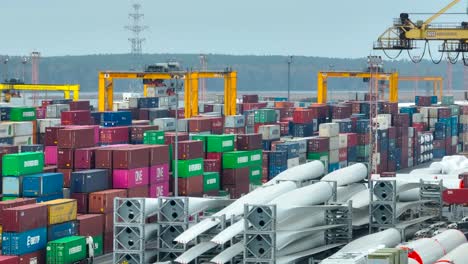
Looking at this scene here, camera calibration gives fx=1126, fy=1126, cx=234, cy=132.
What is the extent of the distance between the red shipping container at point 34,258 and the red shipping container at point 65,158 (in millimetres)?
13613

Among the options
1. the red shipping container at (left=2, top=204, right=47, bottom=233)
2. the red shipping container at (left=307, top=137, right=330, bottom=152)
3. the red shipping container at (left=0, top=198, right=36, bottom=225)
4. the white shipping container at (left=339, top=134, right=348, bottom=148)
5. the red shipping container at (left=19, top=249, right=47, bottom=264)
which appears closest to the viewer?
the red shipping container at (left=2, top=204, right=47, bottom=233)

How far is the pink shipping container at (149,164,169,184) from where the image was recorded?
270 ft

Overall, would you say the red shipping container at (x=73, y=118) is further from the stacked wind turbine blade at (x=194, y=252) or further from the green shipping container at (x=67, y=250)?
the stacked wind turbine blade at (x=194, y=252)

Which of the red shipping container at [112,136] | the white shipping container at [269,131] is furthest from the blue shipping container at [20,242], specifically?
the white shipping container at [269,131]

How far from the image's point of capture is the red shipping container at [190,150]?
284 ft

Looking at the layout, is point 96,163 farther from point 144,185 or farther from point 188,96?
point 188,96

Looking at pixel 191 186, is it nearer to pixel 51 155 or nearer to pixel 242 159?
pixel 242 159

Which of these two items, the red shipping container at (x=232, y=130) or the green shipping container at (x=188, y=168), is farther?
the red shipping container at (x=232, y=130)

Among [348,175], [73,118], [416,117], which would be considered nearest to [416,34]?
[348,175]

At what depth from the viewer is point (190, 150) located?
87125mm

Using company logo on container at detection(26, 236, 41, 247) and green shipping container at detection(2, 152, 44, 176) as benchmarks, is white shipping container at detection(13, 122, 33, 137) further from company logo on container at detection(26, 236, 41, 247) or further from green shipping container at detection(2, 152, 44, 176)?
company logo on container at detection(26, 236, 41, 247)

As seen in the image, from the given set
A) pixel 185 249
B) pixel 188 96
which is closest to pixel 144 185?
pixel 185 249

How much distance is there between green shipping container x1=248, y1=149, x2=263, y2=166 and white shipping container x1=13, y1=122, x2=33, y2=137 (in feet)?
66.6

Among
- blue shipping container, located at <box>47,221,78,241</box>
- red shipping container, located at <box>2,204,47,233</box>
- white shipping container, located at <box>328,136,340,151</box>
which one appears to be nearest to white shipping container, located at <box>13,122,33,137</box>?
blue shipping container, located at <box>47,221,78,241</box>
